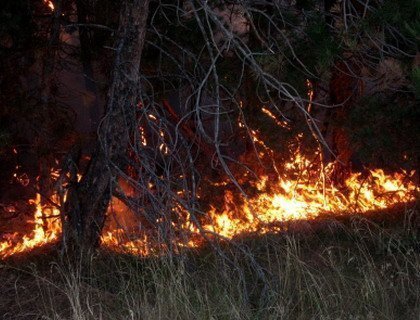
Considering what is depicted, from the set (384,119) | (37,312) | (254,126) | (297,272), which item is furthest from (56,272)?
(384,119)

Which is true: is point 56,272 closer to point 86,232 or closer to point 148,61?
point 86,232

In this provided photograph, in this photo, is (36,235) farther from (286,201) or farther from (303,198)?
(303,198)

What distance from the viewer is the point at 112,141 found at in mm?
6730

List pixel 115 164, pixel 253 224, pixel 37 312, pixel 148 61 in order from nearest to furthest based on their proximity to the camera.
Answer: pixel 37 312 < pixel 115 164 < pixel 148 61 < pixel 253 224

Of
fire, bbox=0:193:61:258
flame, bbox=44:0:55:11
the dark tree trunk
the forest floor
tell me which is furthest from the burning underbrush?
flame, bbox=44:0:55:11

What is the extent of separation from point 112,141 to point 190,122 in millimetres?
2835

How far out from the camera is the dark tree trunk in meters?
6.56

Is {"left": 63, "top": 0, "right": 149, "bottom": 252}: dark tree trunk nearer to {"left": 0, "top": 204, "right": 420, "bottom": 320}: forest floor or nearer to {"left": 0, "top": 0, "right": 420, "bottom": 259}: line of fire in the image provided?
{"left": 0, "top": 0, "right": 420, "bottom": 259}: line of fire

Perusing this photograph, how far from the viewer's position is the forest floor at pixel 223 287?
5.55 metres

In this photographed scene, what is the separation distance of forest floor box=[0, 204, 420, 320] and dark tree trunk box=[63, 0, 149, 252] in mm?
301

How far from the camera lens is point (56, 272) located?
22.2ft

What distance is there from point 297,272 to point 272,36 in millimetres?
2210

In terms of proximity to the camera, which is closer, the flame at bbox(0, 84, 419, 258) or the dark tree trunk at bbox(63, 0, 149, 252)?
A: the dark tree trunk at bbox(63, 0, 149, 252)

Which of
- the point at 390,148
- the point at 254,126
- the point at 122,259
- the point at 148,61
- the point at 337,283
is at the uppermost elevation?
the point at 148,61
